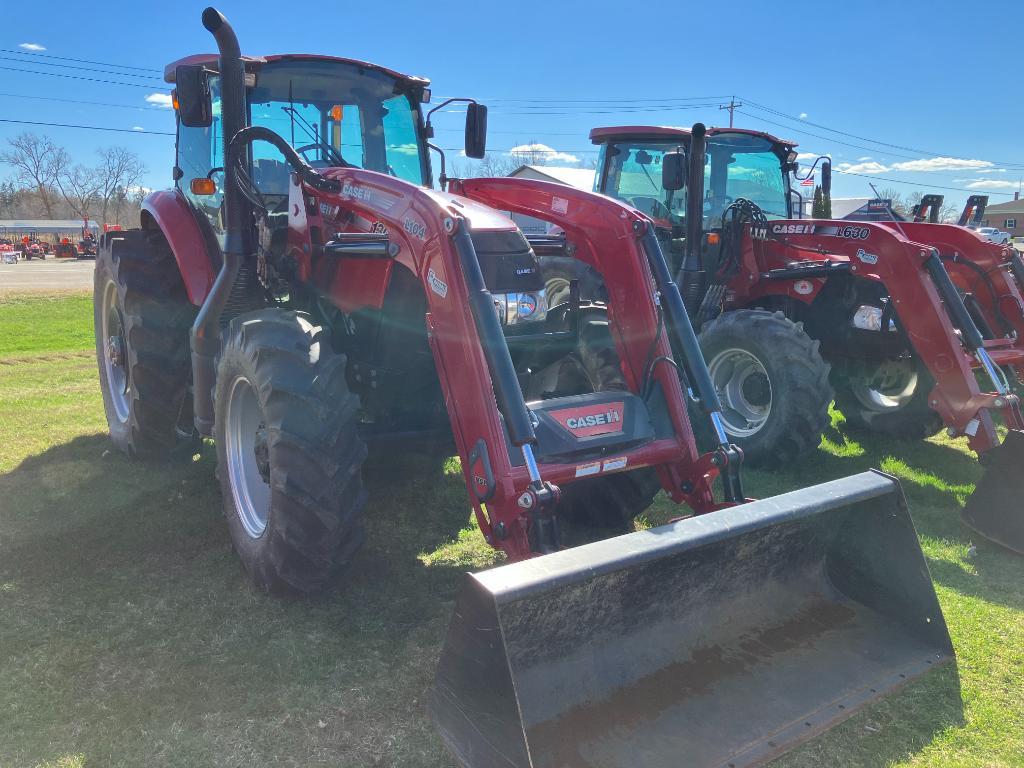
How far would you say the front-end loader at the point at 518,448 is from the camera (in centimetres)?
256

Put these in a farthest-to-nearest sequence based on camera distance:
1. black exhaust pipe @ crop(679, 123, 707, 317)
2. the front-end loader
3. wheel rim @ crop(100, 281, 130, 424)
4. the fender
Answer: black exhaust pipe @ crop(679, 123, 707, 317) < wheel rim @ crop(100, 281, 130, 424) < the fender < the front-end loader

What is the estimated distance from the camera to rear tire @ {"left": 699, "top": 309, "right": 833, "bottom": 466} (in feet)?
18.4

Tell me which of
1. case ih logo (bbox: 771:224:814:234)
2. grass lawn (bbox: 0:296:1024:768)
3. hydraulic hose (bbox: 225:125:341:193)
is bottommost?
grass lawn (bbox: 0:296:1024:768)

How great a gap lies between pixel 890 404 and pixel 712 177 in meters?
2.58

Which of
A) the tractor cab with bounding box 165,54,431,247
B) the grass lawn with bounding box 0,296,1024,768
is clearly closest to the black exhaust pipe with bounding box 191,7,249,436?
the tractor cab with bounding box 165,54,431,247

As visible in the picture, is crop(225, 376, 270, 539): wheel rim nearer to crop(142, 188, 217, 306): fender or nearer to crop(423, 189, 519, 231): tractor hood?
crop(142, 188, 217, 306): fender

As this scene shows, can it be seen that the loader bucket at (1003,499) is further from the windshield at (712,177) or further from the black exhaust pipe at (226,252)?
the black exhaust pipe at (226,252)

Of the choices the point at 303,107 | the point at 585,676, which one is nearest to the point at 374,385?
the point at 303,107

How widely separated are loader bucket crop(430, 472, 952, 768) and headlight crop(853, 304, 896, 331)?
3354 mm

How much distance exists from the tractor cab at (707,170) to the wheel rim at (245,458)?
436 cm

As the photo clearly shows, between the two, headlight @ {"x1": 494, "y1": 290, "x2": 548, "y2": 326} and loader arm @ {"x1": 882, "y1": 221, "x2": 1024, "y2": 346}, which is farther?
loader arm @ {"x1": 882, "y1": 221, "x2": 1024, "y2": 346}

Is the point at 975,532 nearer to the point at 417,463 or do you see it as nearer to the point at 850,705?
the point at 850,705

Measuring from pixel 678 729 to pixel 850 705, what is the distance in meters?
0.64

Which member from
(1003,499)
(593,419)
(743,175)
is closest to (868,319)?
(743,175)
